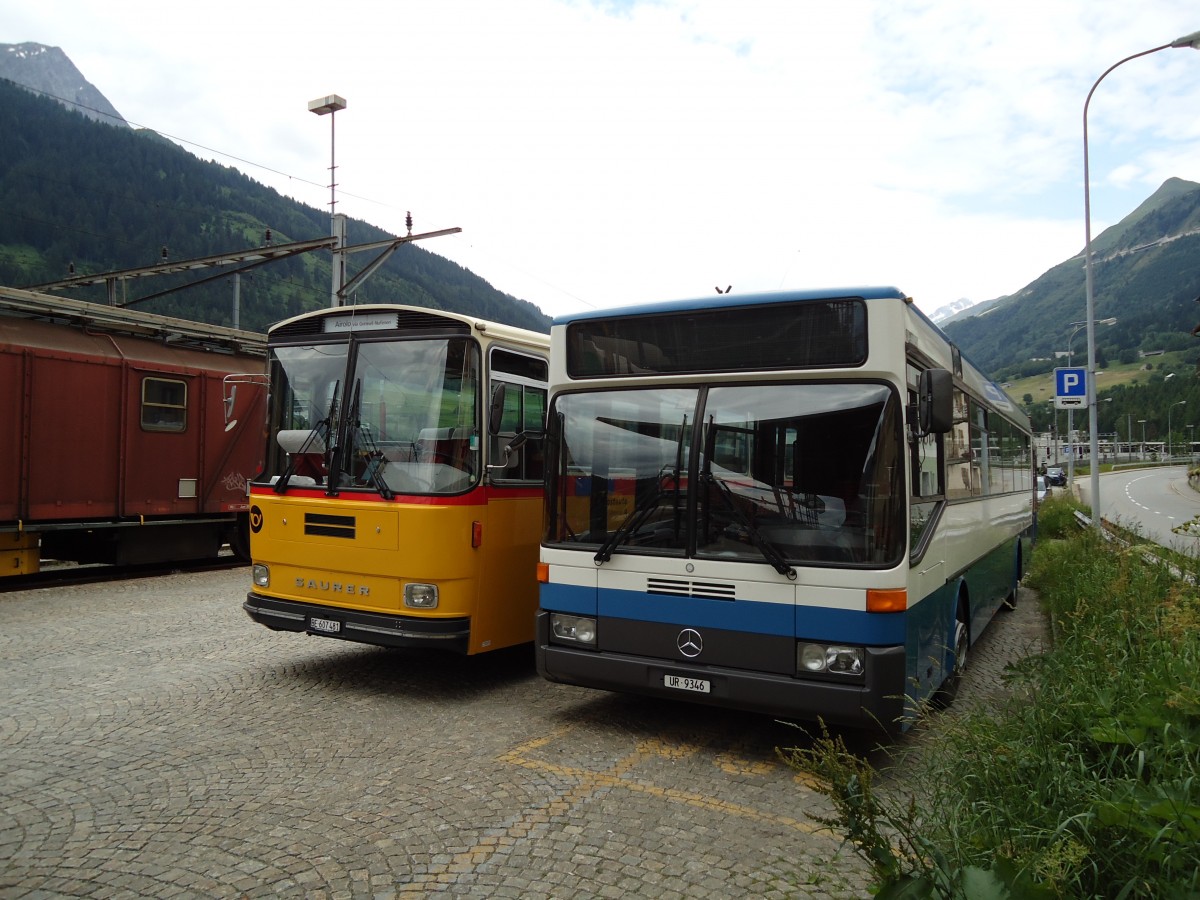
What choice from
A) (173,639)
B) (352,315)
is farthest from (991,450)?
(173,639)

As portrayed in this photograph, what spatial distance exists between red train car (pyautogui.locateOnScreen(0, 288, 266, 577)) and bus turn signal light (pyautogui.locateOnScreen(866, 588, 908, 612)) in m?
9.03

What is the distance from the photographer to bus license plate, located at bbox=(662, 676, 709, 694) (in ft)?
17.7

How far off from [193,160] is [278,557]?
119112 mm

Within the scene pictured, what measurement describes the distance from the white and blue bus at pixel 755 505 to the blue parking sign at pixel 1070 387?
44.3 feet

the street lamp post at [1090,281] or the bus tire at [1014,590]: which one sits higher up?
the street lamp post at [1090,281]

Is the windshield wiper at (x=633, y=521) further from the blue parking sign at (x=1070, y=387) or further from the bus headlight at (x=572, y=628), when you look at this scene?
the blue parking sign at (x=1070, y=387)

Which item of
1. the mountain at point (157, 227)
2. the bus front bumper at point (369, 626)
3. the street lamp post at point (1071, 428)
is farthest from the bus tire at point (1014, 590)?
the mountain at point (157, 227)

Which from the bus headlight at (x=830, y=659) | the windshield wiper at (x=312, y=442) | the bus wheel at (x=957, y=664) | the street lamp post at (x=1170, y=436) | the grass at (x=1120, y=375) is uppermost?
the grass at (x=1120, y=375)

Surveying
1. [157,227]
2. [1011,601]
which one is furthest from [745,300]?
[157,227]

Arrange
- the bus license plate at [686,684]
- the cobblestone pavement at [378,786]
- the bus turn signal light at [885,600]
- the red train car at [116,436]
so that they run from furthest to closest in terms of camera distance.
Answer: the red train car at [116,436] < the bus license plate at [686,684] < the bus turn signal light at [885,600] < the cobblestone pavement at [378,786]

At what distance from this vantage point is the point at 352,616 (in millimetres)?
6750

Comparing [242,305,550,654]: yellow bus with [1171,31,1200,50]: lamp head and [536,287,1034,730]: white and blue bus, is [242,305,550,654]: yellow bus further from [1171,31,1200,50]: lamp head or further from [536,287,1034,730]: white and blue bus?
[1171,31,1200,50]: lamp head

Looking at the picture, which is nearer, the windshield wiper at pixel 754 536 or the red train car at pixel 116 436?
the windshield wiper at pixel 754 536

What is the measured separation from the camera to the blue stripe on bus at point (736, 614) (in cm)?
497
